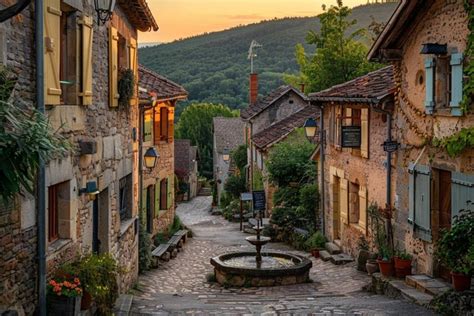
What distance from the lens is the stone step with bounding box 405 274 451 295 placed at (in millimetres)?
11384

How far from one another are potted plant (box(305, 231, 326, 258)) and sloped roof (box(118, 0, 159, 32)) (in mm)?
7568

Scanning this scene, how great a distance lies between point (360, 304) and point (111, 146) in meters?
4.76

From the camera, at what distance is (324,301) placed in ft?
40.1

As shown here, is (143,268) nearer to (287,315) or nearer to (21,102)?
(287,315)

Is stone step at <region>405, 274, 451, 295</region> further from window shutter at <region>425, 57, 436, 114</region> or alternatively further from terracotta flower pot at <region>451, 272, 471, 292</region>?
window shutter at <region>425, 57, 436, 114</region>

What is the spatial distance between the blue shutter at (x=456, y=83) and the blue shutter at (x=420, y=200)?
1.58 metres

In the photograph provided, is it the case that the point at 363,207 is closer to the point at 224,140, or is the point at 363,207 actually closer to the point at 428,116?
the point at 428,116

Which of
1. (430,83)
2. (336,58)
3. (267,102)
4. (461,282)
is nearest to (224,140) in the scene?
(267,102)

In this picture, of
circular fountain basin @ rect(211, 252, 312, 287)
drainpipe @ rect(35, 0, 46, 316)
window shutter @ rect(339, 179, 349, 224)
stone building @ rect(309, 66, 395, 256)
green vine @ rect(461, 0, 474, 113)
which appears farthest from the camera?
window shutter @ rect(339, 179, 349, 224)

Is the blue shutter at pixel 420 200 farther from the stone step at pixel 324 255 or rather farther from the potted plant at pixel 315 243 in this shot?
the potted plant at pixel 315 243

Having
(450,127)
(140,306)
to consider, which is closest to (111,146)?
(140,306)

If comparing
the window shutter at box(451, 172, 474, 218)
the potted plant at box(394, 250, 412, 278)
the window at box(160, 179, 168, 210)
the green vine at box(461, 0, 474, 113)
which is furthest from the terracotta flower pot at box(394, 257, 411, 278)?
the window at box(160, 179, 168, 210)

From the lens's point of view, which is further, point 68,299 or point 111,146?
point 111,146

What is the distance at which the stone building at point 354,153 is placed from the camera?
606 inches
